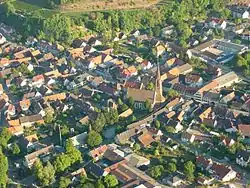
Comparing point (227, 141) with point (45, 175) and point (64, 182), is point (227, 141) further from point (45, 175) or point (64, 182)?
point (45, 175)

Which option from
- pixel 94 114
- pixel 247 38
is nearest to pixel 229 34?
pixel 247 38

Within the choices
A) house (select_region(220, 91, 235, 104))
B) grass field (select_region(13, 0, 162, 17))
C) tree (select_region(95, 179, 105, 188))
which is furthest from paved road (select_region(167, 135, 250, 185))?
grass field (select_region(13, 0, 162, 17))

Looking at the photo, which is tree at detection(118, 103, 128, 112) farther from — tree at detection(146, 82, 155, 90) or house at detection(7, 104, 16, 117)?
house at detection(7, 104, 16, 117)


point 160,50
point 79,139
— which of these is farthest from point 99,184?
point 160,50

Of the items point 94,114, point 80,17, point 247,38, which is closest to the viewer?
point 94,114

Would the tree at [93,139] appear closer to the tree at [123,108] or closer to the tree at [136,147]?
the tree at [136,147]

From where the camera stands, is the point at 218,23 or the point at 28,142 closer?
the point at 28,142

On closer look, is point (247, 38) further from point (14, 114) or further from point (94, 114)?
point (14, 114)
